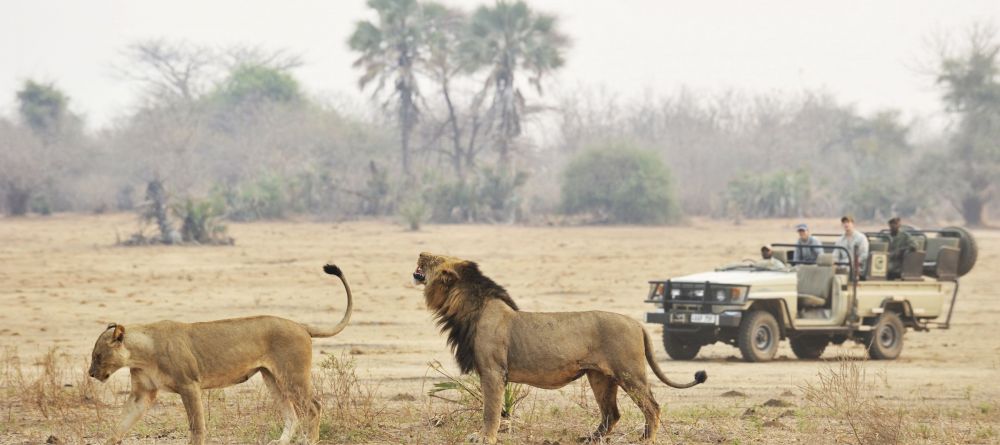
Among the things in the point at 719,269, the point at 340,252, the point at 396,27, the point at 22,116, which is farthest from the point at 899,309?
the point at 22,116

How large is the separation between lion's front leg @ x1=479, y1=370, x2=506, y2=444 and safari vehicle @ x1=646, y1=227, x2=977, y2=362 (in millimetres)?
7546

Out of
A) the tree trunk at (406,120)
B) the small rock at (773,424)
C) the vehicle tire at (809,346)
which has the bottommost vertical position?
the vehicle tire at (809,346)

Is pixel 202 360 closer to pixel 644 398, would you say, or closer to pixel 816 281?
pixel 644 398

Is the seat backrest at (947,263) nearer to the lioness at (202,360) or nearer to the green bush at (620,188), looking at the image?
the lioness at (202,360)

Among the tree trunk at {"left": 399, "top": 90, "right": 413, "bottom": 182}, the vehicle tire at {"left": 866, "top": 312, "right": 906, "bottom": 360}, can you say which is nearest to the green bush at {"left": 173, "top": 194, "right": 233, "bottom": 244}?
the vehicle tire at {"left": 866, "top": 312, "right": 906, "bottom": 360}

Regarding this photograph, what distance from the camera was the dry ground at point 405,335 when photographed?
995 cm

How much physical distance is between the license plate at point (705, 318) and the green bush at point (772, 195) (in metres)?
30.0

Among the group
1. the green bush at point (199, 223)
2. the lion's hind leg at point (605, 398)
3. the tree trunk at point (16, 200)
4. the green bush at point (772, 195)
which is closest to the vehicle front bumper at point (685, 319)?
the lion's hind leg at point (605, 398)

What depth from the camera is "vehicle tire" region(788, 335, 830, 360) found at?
17.2m

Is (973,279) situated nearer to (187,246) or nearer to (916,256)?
(916,256)

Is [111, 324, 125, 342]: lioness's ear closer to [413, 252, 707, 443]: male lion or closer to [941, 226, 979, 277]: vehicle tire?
[413, 252, 707, 443]: male lion

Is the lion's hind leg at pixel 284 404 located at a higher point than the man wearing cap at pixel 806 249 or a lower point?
lower

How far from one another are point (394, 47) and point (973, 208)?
68.8 ft

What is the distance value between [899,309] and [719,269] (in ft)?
8.05
